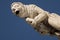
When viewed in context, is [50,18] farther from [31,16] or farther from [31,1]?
[31,1]

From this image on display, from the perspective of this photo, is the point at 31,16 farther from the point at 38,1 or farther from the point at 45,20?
the point at 38,1

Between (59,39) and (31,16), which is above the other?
(31,16)

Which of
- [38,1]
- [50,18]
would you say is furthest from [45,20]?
[38,1]

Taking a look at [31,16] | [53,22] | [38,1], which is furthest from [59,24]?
[38,1]

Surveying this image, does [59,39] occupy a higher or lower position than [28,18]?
lower

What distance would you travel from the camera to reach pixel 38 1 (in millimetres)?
2021

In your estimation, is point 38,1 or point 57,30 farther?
point 38,1

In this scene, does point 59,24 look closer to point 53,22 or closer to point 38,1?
point 53,22

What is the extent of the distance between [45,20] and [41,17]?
0.10 ft

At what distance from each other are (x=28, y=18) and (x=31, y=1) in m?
0.79

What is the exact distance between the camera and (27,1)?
6.64 feet

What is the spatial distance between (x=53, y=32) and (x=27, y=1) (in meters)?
0.80

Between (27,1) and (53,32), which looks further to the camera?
(27,1)

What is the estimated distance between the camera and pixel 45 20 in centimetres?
126
